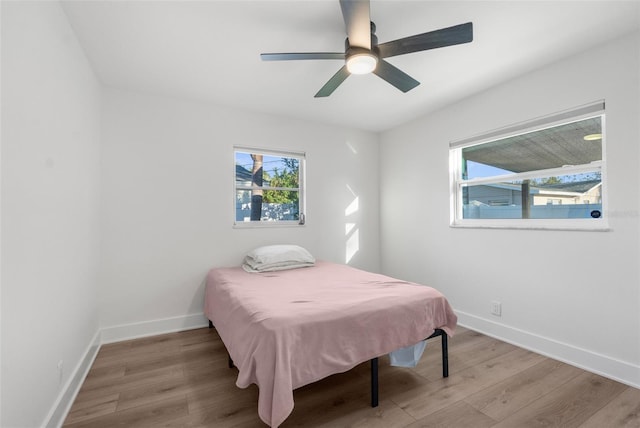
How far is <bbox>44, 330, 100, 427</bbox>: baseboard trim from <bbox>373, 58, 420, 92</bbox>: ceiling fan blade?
9.08 ft

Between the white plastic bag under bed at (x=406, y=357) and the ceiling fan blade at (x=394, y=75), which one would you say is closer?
the ceiling fan blade at (x=394, y=75)

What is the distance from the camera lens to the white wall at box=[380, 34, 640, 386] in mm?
2033

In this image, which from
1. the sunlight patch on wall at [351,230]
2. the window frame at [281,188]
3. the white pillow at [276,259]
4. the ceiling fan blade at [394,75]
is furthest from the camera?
the sunlight patch on wall at [351,230]

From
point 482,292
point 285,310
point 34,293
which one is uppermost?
point 34,293

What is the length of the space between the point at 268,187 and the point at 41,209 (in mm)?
2294

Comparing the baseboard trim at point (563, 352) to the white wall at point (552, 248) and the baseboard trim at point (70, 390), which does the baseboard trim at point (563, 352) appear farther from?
the baseboard trim at point (70, 390)

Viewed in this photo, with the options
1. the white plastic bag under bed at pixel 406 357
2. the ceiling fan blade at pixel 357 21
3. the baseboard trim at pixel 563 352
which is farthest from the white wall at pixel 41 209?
the baseboard trim at pixel 563 352

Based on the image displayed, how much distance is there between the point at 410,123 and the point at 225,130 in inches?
92.1

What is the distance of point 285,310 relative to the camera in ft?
5.66

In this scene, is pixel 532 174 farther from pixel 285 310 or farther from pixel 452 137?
pixel 285 310

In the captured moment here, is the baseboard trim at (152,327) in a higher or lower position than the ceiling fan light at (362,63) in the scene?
lower

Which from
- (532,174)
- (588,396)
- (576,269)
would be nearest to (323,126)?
(532,174)

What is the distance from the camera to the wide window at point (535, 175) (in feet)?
7.47

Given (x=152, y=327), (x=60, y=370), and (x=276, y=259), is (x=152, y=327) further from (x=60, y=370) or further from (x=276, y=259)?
(x=276, y=259)
